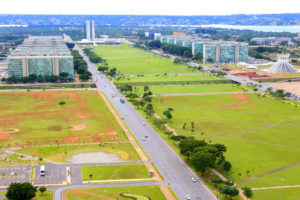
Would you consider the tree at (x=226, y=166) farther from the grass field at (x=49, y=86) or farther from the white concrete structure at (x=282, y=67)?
the white concrete structure at (x=282, y=67)

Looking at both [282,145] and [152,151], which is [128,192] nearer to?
[152,151]

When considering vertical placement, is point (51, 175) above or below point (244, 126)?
below

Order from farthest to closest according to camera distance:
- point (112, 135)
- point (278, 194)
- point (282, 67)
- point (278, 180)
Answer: point (282, 67)
point (112, 135)
point (278, 180)
point (278, 194)

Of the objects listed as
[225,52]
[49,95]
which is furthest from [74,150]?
[225,52]

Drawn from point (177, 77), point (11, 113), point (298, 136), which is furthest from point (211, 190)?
point (177, 77)

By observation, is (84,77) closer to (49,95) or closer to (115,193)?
(49,95)

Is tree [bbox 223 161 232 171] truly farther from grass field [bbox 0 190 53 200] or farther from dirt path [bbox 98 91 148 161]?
grass field [bbox 0 190 53 200]

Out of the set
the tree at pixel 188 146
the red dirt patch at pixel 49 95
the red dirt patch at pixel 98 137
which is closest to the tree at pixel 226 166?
the tree at pixel 188 146

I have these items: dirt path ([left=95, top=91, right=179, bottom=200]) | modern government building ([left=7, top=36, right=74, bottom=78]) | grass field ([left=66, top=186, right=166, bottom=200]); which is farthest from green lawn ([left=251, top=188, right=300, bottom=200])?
modern government building ([left=7, top=36, right=74, bottom=78])
